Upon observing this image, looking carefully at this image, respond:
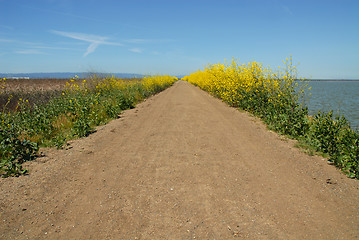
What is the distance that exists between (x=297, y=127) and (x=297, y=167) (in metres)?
2.64

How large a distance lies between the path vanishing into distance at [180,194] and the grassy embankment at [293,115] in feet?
1.64

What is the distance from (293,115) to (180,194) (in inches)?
220

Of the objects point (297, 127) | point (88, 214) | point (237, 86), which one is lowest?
point (88, 214)

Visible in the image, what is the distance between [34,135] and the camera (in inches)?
274

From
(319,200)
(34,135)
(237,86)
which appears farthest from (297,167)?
(237,86)

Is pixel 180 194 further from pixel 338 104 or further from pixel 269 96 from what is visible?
pixel 338 104

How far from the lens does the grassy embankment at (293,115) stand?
5.16 m

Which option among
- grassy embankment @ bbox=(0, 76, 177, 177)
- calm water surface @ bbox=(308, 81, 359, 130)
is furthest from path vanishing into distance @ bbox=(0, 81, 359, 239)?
calm water surface @ bbox=(308, 81, 359, 130)

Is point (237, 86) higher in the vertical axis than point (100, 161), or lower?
higher

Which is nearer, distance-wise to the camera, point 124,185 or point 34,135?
point 124,185

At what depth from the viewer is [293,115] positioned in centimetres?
764

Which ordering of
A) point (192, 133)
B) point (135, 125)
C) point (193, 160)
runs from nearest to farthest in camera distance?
1. point (193, 160)
2. point (192, 133)
3. point (135, 125)

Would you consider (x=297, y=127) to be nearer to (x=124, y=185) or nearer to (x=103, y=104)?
(x=124, y=185)

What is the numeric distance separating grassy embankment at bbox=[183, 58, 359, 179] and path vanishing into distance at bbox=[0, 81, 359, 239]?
0.50m
